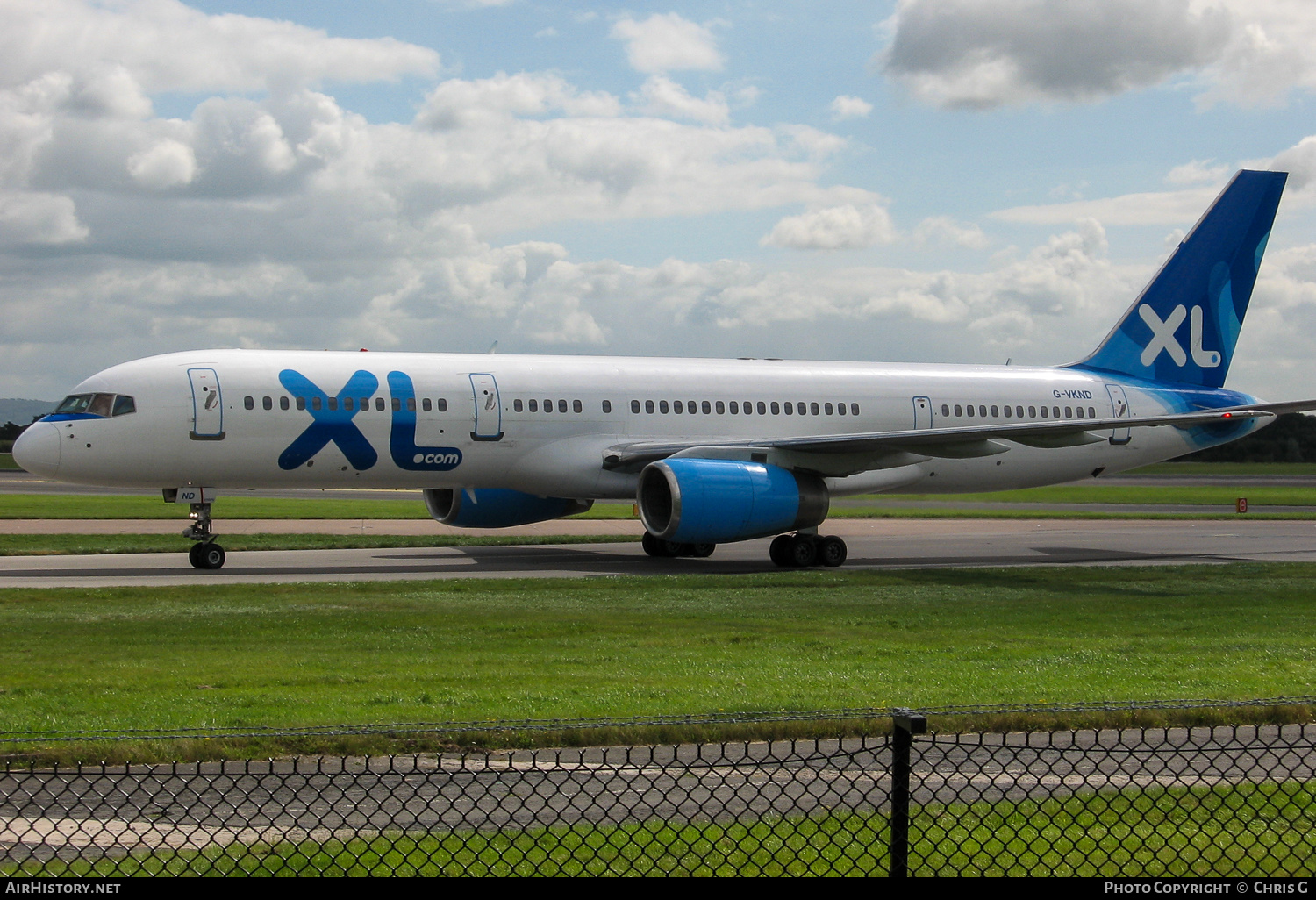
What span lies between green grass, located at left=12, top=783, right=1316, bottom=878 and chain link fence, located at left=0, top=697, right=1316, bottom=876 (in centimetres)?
2

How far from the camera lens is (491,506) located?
27469mm

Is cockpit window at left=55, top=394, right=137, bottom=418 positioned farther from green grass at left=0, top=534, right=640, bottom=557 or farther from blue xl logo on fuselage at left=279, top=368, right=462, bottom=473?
green grass at left=0, top=534, right=640, bottom=557

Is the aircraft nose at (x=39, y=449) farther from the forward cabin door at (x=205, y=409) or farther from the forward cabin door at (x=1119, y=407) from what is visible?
the forward cabin door at (x=1119, y=407)

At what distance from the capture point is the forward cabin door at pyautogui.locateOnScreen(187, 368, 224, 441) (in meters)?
22.5

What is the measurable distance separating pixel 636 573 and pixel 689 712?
512 inches

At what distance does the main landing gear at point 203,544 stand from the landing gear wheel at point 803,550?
10.3 metres

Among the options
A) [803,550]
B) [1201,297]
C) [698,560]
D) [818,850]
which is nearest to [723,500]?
[803,550]

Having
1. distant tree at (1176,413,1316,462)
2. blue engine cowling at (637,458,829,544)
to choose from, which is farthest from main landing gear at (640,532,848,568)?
distant tree at (1176,413,1316,462)

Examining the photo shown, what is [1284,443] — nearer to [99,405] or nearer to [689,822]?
[99,405]

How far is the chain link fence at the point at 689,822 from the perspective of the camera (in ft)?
19.5

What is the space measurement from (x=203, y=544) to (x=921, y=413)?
49.3 feet

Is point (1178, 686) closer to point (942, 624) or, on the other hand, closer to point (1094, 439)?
point (942, 624)

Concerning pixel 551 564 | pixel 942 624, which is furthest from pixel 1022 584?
pixel 551 564

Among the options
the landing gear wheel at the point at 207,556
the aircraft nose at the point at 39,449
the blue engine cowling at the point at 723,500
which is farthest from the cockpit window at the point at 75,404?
the blue engine cowling at the point at 723,500
